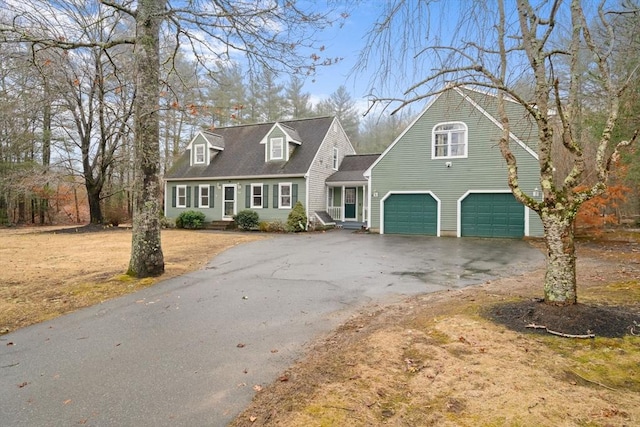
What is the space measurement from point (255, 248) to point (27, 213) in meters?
24.0

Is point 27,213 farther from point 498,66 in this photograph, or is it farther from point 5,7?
point 498,66

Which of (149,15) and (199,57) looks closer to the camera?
(149,15)

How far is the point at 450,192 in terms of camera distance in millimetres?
16719

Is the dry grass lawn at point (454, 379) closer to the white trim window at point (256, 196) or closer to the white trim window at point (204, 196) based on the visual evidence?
the white trim window at point (256, 196)

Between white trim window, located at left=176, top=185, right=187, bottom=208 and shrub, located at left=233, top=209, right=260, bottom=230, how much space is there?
4927 mm

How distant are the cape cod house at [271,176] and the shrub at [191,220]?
0.80 m

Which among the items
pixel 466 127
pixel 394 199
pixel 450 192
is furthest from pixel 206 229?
pixel 466 127

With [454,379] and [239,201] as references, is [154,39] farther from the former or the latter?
[239,201]

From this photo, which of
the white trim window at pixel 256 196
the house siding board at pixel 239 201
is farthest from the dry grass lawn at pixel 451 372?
the white trim window at pixel 256 196

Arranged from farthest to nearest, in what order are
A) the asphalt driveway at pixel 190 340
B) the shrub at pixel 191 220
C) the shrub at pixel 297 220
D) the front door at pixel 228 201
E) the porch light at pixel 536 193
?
the front door at pixel 228 201 → the shrub at pixel 191 220 → the shrub at pixel 297 220 → the porch light at pixel 536 193 → the asphalt driveway at pixel 190 340

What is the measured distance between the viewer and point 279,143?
21.5 meters

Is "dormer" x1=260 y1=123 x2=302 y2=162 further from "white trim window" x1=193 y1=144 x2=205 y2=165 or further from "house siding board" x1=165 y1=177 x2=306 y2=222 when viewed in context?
"white trim window" x1=193 y1=144 x2=205 y2=165

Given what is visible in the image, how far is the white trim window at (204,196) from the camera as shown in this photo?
2270 cm

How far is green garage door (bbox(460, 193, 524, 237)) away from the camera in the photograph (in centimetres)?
1550
